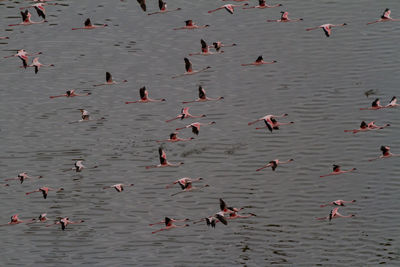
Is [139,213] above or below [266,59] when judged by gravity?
below

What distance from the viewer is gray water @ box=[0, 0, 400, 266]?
65438 mm

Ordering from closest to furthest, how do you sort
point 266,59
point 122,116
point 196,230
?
point 196,230 < point 122,116 < point 266,59

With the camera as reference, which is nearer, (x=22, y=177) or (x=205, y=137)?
(x=22, y=177)

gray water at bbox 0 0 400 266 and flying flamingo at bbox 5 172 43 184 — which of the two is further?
flying flamingo at bbox 5 172 43 184

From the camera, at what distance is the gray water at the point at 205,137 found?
65.4m

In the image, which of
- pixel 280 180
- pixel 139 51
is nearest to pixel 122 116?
pixel 139 51

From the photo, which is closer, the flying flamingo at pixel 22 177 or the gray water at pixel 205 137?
the gray water at pixel 205 137

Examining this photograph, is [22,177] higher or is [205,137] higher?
[22,177]

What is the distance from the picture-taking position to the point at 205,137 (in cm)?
7656

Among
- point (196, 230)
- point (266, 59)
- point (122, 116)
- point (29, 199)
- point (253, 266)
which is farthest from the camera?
point (266, 59)

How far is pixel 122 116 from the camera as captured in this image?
8000cm

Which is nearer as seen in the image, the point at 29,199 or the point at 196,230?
the point at 196,230

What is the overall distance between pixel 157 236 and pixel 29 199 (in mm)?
9748

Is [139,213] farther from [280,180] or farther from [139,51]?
[139,51]
